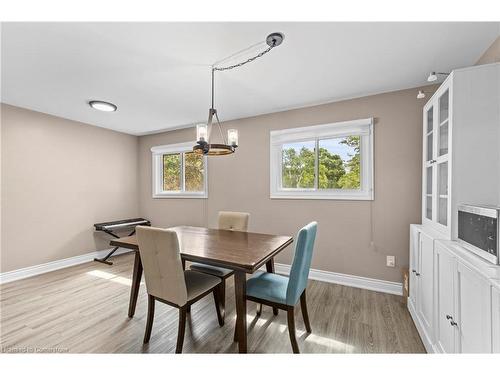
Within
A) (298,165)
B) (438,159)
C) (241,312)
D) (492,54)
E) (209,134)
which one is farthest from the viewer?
(298,165)

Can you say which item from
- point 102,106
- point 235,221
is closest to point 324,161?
point 235,221

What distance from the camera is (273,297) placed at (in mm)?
1543

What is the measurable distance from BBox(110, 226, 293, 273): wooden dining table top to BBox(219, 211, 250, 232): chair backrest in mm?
195

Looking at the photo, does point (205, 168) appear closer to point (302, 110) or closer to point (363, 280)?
point (302, 110)

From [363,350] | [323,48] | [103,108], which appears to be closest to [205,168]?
[103,108]

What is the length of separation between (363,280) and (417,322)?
768 millimetres

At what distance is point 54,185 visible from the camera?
10.6 feet

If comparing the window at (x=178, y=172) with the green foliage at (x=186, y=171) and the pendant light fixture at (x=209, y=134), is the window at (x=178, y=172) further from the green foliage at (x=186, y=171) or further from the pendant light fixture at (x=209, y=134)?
the pendant light fixture at (x=209, y=134)

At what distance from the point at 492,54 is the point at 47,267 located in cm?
551

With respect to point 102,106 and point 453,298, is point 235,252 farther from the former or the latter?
point 102,106

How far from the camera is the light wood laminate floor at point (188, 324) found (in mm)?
1609

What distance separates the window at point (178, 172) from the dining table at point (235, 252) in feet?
5.11

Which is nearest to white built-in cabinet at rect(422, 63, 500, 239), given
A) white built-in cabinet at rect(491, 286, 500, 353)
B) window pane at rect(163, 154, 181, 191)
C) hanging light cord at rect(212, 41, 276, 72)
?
white built-in cabinet at rect(491, 286, 500, 353)

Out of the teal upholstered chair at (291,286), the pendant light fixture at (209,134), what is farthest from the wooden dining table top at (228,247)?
the pendant light fixture at (209,134)
